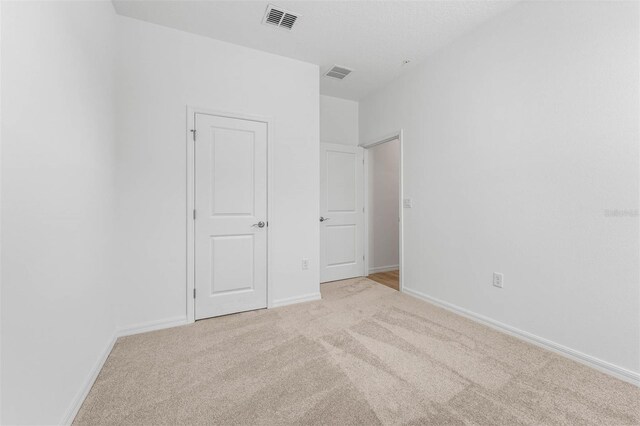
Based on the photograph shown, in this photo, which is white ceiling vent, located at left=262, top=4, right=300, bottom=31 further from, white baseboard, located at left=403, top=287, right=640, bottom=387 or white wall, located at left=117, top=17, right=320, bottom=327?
white baseboard, located at left=403, top=287, right=640, bottom=387

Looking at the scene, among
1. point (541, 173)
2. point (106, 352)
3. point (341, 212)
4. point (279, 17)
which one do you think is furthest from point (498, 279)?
point (106, 352)

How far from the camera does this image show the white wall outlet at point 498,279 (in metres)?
2.36

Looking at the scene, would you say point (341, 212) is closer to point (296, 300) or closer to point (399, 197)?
point (399, 197)

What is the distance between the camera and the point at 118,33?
7.67 ft

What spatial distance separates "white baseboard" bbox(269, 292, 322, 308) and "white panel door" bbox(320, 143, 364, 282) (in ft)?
2.28

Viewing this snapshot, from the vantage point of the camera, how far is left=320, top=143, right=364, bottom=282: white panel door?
155 inches

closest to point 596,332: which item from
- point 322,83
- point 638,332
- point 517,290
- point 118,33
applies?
point 638,332

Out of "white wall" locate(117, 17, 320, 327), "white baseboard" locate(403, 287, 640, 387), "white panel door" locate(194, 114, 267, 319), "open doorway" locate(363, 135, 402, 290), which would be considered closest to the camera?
"white baseboard" locate(403, 287, 640, 387)

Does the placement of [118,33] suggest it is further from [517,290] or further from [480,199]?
[517,290]

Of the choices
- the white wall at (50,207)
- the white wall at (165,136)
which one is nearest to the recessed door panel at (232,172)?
the white wall at (165,136)

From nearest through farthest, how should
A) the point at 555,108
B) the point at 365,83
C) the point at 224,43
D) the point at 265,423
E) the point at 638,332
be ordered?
the point at 265,423, the point at 638,332, the point at 555,108, the point at 224,43, the point at 365,83

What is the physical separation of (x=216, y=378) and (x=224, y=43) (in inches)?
117

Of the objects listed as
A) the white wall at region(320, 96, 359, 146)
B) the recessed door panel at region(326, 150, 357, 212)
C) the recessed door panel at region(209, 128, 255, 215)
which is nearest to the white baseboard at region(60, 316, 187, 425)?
the recessed door panel at region(209, 128, 255, 215)

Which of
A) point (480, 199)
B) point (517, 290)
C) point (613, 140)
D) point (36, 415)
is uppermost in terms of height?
point (613, 140)
